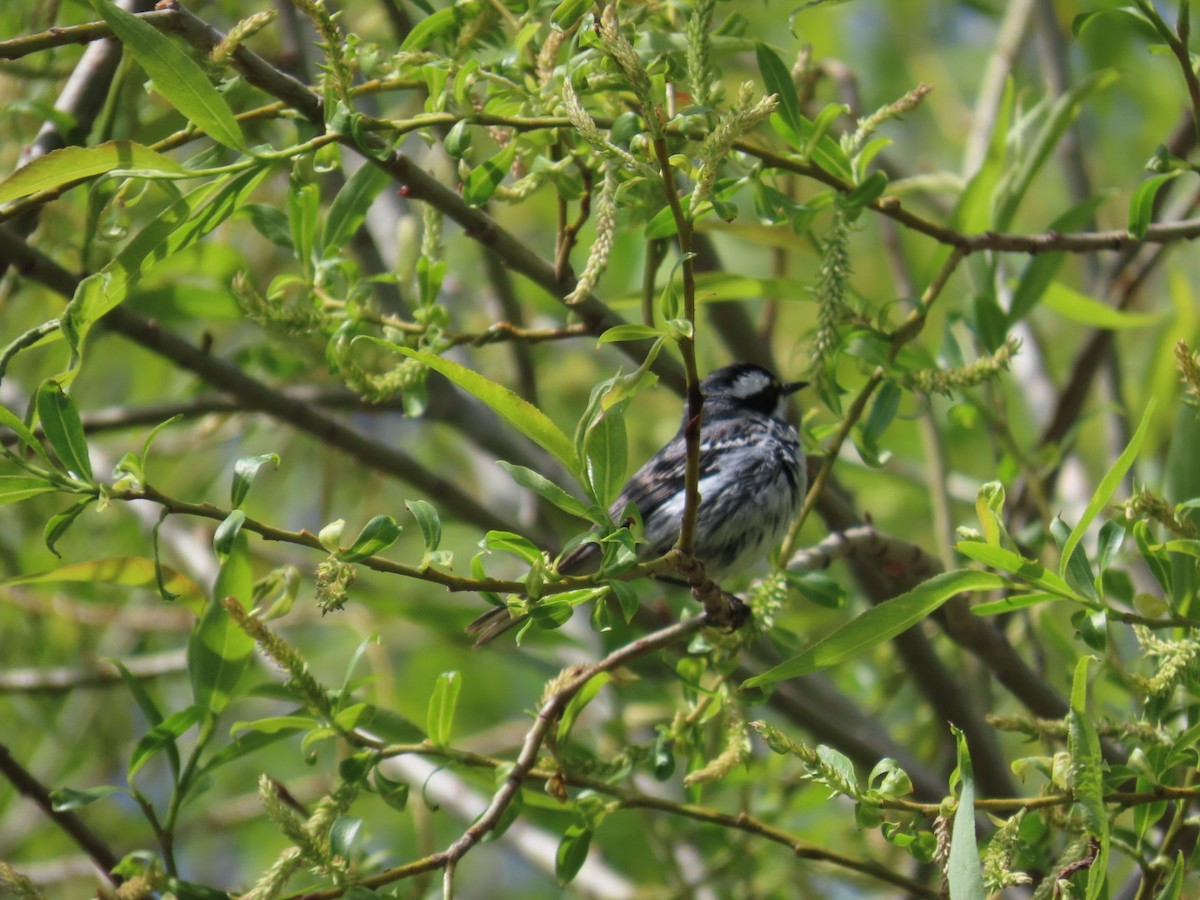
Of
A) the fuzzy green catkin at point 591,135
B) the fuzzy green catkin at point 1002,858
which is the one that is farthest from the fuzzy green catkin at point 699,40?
the fuzzy green catkin at point 1002,858

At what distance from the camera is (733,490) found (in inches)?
164

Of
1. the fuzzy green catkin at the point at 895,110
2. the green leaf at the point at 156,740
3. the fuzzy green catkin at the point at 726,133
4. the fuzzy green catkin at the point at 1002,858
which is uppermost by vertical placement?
the fuzzy green catkin at the point at 726,133

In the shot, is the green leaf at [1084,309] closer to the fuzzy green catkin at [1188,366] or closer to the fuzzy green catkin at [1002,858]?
the fuzzy green catkin at [1188,366]

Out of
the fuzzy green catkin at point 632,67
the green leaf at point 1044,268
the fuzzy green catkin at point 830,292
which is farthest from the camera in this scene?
the green leaf at point 1044,268

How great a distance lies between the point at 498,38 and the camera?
8.84ft

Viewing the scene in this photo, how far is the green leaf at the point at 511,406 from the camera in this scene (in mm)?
1862

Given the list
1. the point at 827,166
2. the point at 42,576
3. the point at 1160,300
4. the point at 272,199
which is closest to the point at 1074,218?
the point at 827,166

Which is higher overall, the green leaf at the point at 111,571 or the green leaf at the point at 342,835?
the green leaf at the point at 111,571

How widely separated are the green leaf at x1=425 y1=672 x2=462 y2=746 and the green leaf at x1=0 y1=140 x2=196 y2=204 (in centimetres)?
100

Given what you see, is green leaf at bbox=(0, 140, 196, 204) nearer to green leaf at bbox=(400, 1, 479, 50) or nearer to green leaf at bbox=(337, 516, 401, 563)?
green leaf at bbox=(400, 1, 479, 50)

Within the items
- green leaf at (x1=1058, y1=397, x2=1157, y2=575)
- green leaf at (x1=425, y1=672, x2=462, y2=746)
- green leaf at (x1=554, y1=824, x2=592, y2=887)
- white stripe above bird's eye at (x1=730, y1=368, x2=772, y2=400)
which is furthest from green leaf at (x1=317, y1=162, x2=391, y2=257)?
white stripe above bird's eye at (x1=730, y1=368, x2=772, y2=400)

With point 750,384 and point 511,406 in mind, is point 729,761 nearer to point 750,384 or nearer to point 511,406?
point 511,406

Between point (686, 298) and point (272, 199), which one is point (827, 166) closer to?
point (686, 298)

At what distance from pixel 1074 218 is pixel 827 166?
929 mm
